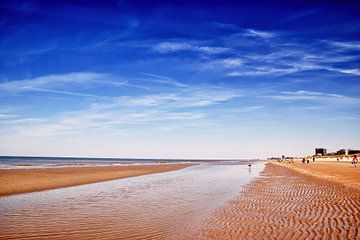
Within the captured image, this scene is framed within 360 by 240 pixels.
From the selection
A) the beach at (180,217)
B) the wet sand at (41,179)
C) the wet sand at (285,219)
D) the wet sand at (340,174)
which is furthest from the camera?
the wet sand at (340,174)

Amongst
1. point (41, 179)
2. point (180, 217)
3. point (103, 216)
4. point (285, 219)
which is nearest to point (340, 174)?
point (285, 219)

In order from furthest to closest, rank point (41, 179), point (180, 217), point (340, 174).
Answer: point (340, 174), point (41, 179), point (180, 217)

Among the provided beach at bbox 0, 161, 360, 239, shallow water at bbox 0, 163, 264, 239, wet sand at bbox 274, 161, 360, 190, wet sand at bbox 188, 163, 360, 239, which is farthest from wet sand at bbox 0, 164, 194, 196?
wet sand at bbox 274, 161, 360, 190

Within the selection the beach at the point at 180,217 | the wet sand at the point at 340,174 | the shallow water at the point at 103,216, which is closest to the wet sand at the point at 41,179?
the shallow water at the point at 103,216

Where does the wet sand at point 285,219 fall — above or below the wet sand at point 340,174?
above

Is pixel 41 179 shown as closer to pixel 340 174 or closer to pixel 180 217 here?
pixel 180 217

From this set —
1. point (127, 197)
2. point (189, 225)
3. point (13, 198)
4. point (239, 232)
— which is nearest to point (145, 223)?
point (189, 225)

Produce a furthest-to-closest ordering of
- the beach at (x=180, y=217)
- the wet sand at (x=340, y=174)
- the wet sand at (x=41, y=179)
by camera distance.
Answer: the wet sand at (x=340, y=174), the wet sand at (x=41, y=179), the beach at (x=180, y=217)

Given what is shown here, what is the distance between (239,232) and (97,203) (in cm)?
813

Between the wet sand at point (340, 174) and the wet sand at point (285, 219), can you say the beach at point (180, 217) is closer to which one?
the wet sand at point (285, 219)

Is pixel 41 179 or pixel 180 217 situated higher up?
pixel 180 217

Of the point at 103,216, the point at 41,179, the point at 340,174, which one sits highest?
the point at 103,216

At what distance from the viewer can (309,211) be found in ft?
42.6

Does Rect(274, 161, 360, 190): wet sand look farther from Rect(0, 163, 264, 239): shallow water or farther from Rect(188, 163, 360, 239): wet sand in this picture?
Rect(0, 163, 264, 239): shallow water
